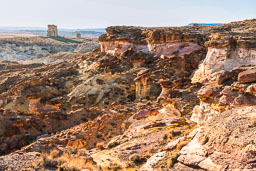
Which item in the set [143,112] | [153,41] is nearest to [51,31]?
[153,41]

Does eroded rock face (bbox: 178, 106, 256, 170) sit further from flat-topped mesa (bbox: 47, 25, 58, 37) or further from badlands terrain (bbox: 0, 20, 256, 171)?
flat-topped mesa (bbox: 47, 25, 58, 37)

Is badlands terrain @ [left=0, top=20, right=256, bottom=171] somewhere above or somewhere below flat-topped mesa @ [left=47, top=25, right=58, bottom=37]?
below

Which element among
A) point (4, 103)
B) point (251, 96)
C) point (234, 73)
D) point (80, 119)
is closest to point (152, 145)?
point (251, 96)

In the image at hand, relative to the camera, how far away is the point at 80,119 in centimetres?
1424

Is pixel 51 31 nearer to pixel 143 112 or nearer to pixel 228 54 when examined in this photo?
pixel 228 54

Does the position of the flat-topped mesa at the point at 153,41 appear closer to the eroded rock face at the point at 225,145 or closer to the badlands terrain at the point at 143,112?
the badlands terrain at the point at 143,112

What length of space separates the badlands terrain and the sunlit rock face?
2.9 inches

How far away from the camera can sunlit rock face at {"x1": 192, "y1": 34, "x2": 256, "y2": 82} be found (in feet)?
58.7

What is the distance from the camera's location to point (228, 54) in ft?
61.5

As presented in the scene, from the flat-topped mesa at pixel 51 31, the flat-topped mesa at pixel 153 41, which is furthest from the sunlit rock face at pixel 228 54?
the flat-topped mesa at pixel 51 31

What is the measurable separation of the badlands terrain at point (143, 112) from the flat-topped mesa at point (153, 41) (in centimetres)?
12

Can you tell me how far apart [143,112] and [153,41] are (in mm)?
17699

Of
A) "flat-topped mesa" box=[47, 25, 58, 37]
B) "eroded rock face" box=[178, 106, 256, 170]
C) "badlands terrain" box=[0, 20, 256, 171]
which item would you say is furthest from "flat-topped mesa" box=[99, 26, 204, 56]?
"flat-topped mesa" box=[47, 25, 58, 37]

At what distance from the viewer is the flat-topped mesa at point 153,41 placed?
25.6 metres
